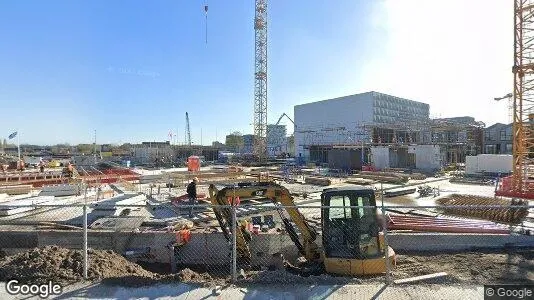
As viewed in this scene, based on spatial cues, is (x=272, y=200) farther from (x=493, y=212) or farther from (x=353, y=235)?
(x=493, y=212)

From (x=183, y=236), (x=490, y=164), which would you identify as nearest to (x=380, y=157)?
(x=490, y=164)

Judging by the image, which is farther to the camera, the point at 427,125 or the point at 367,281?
the point at 427,125

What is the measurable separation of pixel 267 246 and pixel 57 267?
544 cm

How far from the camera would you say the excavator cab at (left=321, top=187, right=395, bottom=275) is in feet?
23.8

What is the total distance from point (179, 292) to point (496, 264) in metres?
7.13

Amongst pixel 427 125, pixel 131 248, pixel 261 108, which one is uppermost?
pixel 261 108

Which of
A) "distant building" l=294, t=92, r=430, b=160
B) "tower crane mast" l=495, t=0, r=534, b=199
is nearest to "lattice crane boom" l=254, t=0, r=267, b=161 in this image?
"distant building" l=294, t=92, r=430, b=160

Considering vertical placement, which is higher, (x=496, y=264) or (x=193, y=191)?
(x=193, y=191)

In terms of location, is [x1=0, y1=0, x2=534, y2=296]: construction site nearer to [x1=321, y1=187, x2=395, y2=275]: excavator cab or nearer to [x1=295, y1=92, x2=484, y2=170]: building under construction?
[x1=321, y1=187, x2=395, y2=275]: excavator cab

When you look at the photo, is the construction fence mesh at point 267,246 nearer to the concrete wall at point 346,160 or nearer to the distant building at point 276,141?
the concrete wall at point 346,160

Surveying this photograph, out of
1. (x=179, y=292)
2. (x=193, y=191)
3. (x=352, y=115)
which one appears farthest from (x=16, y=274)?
(x=352, y=115)

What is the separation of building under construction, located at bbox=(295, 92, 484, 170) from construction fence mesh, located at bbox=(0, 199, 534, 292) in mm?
24781

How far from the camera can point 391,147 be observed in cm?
3988

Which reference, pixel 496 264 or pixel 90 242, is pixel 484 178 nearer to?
pixel 496 264
